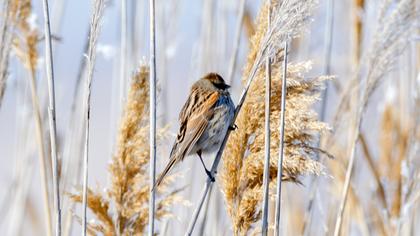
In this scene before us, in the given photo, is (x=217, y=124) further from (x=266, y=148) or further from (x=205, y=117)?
(x=266, y=148)

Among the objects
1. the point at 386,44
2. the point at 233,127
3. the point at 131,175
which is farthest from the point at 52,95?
the point at 386,44

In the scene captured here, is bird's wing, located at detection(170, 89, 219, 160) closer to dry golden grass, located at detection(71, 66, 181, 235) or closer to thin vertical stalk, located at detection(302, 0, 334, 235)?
dry golden grass, located at detection(71, 66, 181, 235)

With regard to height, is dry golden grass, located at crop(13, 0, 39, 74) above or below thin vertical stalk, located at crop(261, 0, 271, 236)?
above

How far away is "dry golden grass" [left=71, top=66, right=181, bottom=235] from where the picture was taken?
239 centimetres

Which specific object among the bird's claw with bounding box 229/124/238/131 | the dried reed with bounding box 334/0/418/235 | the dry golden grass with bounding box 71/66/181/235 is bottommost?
the dry golden grass with bounding box 71/66/181/235

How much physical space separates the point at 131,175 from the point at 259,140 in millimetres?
450

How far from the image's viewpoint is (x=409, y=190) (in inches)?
115

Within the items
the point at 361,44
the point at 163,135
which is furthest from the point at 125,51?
the point at 361,44

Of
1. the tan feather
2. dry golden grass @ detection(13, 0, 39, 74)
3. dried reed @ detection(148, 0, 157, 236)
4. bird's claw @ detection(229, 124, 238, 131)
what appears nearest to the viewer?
dried reed @ detection(148, 0, 157, 236)

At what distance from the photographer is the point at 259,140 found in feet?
7.52

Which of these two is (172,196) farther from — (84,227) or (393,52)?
(393,52)

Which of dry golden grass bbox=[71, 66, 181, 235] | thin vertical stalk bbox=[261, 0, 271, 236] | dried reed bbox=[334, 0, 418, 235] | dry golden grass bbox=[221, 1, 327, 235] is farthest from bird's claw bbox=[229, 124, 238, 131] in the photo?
dried reed bbox=[334, 0, 418, 235]

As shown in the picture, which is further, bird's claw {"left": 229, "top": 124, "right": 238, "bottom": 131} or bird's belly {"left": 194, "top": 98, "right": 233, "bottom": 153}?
bird's belly {"left": 194, "top": 98, "right": 233, "bottom": 153}

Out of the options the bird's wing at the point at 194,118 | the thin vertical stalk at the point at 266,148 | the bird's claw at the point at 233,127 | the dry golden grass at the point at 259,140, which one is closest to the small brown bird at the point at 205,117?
the bird's wing at the point at 194,118
